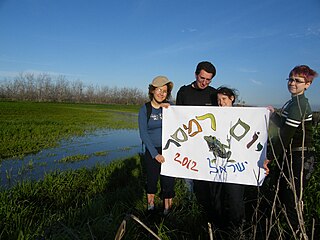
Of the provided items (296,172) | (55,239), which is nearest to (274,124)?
(296,172)

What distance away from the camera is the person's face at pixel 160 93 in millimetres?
3316

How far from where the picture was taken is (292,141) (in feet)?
8.57

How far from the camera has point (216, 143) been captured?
306 cm

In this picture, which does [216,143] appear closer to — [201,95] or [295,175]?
[201,95]

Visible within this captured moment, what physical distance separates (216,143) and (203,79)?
3.07 ft

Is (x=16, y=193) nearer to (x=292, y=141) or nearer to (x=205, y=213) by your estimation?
(x=205, y=213)

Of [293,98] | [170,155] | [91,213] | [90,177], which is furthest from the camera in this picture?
[90,177]

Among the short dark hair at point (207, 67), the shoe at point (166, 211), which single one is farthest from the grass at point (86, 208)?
the short dark hair at point (207, 67)

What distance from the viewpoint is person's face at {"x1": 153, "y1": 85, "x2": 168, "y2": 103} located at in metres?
3.32

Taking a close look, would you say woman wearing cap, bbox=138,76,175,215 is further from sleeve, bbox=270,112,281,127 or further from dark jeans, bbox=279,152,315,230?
dark jeans, bbox=279,152,315,230

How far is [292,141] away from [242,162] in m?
0.62

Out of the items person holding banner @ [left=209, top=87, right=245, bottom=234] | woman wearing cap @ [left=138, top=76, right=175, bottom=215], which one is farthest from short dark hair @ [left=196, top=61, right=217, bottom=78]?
woman wearing cap @ [left=138, top=76, right=175, bottom=215]

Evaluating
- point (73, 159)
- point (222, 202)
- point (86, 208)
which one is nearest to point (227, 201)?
point (222, 202)

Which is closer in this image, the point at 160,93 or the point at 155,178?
the point at 160,93
